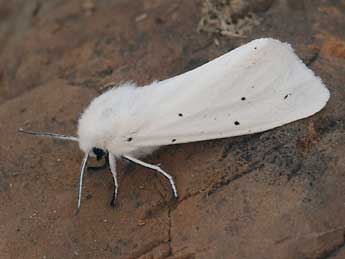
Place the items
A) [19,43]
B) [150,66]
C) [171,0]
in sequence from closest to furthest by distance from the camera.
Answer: [150,66], [171,0], [19,43]


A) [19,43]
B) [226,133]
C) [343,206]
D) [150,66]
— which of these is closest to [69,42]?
[19,43]

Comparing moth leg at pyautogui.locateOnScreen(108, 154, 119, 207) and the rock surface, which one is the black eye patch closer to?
moth leg at pyautogui.locateOnScreen(108, 154, 119, 207)

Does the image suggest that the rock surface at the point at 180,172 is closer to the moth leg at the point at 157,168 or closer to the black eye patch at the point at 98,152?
the moth leg at the point at 157,168

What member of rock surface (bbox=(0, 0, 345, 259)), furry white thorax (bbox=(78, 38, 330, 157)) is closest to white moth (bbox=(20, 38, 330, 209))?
furry white thorax (bbox=(78, 38, 330, 157))

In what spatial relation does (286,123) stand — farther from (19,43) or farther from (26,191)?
(19,43)

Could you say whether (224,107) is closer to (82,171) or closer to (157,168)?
(157,168)

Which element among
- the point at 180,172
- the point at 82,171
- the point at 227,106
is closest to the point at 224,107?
the point at 227,106
